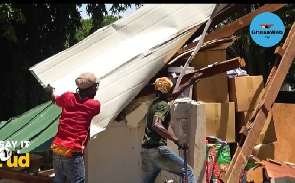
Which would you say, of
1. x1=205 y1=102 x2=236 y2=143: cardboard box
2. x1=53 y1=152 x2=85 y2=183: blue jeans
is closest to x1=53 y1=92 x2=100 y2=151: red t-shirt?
x1=53 y1=152 x2=85 y2=183: blue jeans

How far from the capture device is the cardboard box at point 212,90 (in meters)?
6.67

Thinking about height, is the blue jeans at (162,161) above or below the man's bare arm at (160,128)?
below

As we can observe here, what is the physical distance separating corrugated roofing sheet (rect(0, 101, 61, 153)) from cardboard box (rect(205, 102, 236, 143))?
2.03 metres

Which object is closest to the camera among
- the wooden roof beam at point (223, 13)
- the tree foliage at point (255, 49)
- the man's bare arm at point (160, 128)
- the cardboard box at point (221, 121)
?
the man's bare arm at point (160, 128)

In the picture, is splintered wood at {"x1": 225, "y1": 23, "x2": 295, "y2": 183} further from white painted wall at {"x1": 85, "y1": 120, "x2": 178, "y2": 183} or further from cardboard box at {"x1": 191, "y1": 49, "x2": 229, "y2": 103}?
white painted wall at {"x1": 85, "y1": 120, "x2": 178, "y2": 183}

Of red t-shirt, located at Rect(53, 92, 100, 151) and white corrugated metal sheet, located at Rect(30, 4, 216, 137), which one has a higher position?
white corrugated metal sheet, located at Rect(30, 4, 216, 137)

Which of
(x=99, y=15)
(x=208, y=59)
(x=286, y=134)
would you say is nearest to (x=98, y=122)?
(x=208, y=59)

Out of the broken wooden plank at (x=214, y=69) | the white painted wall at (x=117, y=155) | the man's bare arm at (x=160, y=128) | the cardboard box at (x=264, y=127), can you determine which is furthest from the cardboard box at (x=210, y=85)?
the man's bare arm at (x=160, y=128)

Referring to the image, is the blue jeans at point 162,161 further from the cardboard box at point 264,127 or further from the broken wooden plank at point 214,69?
the cardboard box at point 264,127

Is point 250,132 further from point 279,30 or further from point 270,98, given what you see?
point 279,30

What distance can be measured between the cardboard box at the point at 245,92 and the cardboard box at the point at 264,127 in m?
0.10

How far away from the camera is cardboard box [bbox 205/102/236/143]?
6543mm

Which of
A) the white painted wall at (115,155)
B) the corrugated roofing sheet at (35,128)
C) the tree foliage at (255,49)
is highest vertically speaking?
the tree foliage at (255,49)

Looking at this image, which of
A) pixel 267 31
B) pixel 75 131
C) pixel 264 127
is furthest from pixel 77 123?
pixel 267 31
